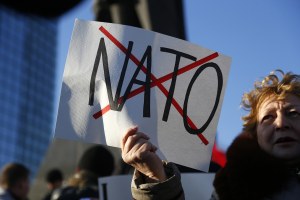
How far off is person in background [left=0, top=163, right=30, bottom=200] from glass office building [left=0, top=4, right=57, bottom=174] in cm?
8448

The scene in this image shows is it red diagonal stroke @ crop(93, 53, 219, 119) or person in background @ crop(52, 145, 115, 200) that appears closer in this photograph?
red diagonal stroke @ crop(93, 53, 219, 119)

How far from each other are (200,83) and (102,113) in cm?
46

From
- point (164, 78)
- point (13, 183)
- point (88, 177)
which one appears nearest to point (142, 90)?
point (164, 78)

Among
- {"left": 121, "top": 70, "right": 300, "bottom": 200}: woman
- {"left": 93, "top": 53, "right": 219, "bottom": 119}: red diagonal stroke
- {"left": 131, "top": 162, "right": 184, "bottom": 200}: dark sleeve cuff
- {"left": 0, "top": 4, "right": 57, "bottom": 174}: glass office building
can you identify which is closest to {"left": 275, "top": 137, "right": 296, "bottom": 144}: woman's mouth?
{"left": 121, "top": 70, "right": 300, "bottom": 200}: woman

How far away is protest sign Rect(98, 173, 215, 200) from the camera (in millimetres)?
2705

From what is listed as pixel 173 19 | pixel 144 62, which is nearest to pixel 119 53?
pixel 144 62

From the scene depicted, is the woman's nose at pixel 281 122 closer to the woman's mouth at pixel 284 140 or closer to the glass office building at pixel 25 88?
the woman's mouth at pixel 284 140

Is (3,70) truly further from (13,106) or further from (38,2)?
(38,2)

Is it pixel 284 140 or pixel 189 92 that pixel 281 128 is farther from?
pixel 189 92

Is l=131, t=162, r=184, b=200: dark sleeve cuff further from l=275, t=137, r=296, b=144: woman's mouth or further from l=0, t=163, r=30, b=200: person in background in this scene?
l=0, t=163, r=30, b=200: person in background

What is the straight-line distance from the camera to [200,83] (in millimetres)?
2291

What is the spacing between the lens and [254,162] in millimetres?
1790

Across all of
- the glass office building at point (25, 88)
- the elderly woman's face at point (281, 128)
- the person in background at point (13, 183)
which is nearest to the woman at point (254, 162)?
the elderly woman's face at point (281, 128)

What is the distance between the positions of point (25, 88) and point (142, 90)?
92.9 metres
